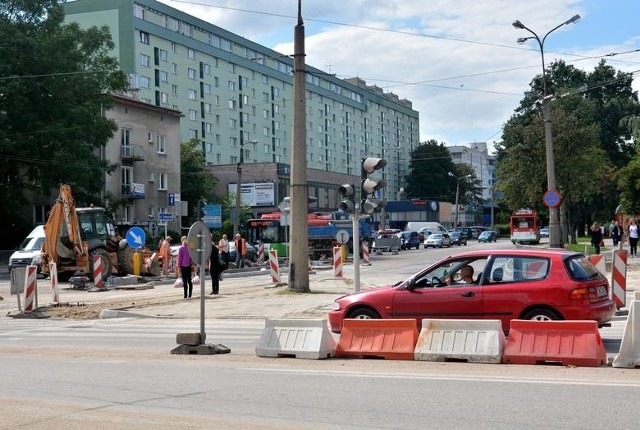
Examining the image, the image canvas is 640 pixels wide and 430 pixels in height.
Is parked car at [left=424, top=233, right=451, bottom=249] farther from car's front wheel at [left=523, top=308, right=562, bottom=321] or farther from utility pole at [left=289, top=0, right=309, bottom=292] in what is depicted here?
car's front wheel at [left=523, top=308, right=562, bottom=321]

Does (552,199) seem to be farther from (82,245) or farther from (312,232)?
(312,232)

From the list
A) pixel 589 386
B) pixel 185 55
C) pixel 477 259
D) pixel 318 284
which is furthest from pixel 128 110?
pixel 589 386

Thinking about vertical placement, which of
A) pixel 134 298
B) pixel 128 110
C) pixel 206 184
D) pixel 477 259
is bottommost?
pixel 134 298

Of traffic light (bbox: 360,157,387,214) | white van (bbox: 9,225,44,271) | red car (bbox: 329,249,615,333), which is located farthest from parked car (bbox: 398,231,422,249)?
red car (bbox: 329,249,615,333)

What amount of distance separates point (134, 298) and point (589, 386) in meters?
17.7

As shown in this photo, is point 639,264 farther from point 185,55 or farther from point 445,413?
point 185,55

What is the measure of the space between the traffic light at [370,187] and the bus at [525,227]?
→ 52.5m

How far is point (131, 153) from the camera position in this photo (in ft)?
196

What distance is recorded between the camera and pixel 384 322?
36.5 ft

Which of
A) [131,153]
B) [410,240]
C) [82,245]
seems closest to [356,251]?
[82,245]

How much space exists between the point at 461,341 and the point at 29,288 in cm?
1360

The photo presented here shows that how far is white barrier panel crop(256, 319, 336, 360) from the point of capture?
36.6ft

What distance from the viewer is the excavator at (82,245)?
29.4m

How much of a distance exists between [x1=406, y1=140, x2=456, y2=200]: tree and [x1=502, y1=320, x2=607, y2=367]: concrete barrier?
116m
